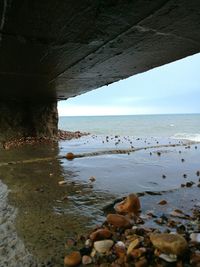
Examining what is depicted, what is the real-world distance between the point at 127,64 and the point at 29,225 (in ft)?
11.3

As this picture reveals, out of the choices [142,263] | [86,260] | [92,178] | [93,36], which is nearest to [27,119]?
[92,178]

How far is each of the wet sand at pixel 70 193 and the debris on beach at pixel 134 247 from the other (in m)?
0.21

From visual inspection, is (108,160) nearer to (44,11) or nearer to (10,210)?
(10,210)

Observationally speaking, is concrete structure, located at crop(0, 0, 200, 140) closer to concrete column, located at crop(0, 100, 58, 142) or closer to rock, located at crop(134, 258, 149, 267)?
rock, located at crop(134, 258, 149, 267)

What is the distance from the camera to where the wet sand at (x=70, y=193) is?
2.95m

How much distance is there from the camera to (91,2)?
9.43 feet

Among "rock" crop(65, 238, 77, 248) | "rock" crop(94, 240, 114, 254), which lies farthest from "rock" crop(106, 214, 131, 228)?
"rock" crop(65, 238, 77, 248)

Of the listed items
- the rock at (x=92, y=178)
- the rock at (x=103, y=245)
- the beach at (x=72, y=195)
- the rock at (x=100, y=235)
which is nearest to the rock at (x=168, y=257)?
the rock at (x=103, y=245)

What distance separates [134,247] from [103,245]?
10.8 inches

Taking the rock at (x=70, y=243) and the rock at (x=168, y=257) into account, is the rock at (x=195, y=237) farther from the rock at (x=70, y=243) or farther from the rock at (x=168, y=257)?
the rock at (x=70, y=243)

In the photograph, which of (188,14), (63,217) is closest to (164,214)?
(63,217)

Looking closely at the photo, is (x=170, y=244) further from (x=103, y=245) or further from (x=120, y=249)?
(x=103, y=245)

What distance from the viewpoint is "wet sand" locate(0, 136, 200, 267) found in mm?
2953

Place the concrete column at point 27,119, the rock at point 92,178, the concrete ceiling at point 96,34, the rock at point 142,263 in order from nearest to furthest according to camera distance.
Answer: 1. the rock at point 142,263
2. the concrete ceiling at point 96,34
3. the rock at point 92,178
4. the concrete column at point 27,119
